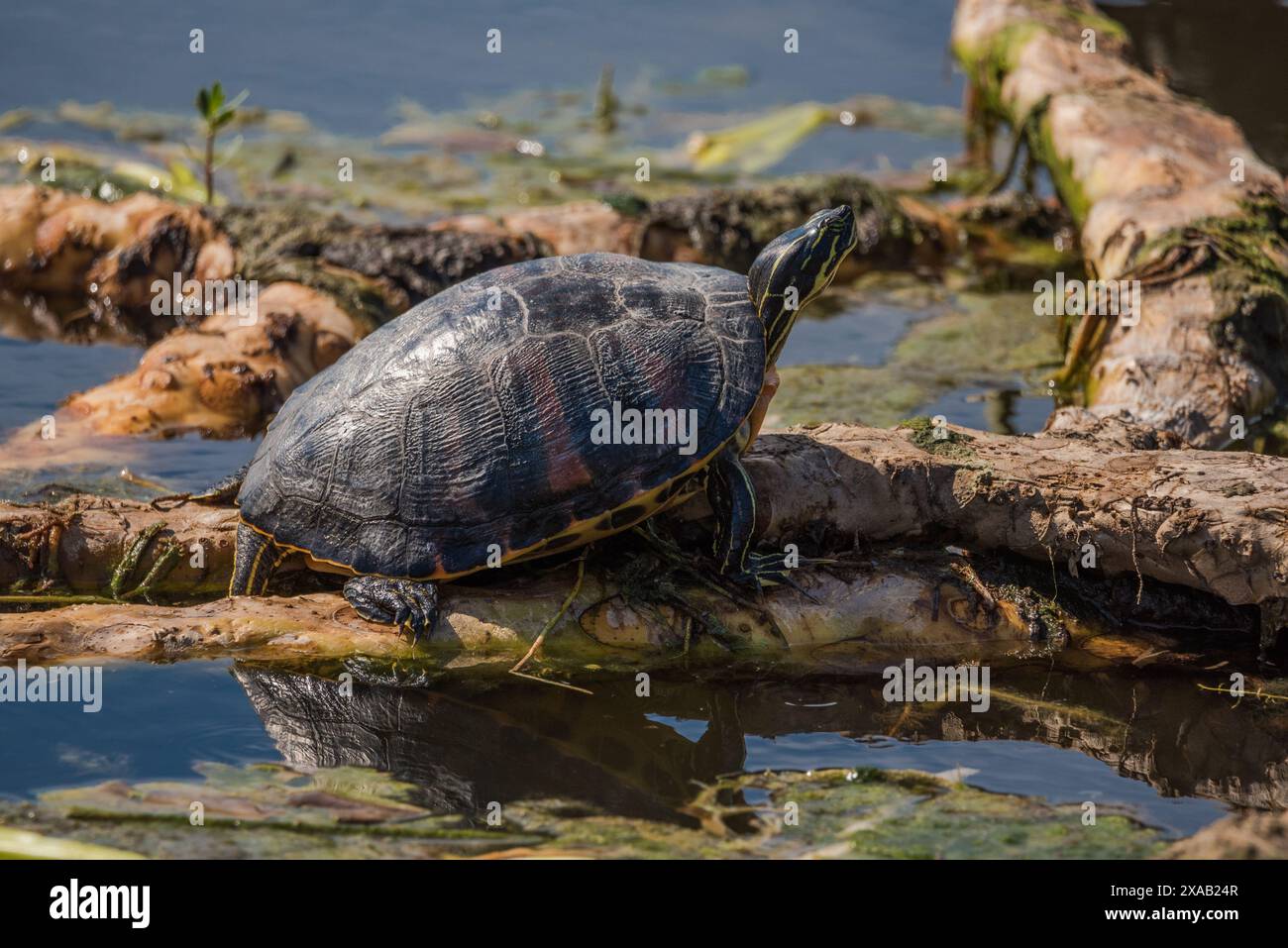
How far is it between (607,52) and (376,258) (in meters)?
6.88

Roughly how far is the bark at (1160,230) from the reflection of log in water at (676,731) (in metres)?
2.19

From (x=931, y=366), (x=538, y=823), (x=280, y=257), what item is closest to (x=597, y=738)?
(x=538, y=823)

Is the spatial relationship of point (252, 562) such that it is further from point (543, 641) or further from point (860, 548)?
point (860, 548)

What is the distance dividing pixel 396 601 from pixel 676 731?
1215 mm

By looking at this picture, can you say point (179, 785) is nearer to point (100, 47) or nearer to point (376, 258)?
point (376, 258)

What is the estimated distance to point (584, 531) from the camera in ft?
17.6

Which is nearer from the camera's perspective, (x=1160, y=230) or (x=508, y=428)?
(x=508, y=428)

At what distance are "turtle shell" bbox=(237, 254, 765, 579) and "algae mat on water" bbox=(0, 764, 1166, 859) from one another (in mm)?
1043

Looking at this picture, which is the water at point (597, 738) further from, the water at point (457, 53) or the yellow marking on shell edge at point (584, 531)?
the water at point (457, 53)

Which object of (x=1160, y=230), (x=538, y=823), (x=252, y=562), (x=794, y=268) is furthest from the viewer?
(x=1160, y=230)

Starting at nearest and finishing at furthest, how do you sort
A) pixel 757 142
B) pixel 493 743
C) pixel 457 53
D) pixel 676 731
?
pixel 493 743, pixel 676 731, pixel 757 142, pixel 457 53

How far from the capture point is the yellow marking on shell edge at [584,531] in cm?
526

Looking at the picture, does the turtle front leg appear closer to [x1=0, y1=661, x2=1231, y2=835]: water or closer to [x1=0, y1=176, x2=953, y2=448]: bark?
[x1=0, y1=661, x2=1231, y2=835]: water
